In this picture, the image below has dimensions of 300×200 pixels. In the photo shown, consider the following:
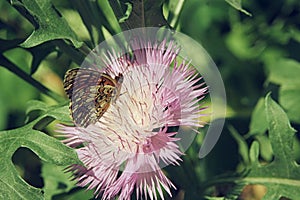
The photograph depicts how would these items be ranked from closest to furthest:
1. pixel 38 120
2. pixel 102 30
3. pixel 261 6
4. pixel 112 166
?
pixel 112 166, pixel 38 120, pixel 102 30, pixel 261 6

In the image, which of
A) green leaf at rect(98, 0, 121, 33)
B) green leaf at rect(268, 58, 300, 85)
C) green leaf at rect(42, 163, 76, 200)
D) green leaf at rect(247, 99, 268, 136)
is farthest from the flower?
green leaf at rect(268, 58, 300, 85)

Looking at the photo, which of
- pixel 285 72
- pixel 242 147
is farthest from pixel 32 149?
pixel 285 72

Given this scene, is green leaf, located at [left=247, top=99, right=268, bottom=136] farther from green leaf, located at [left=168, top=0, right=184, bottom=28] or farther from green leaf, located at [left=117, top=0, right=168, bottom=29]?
green leaf, located at [left=117, top=0, right=168, bottom=29]

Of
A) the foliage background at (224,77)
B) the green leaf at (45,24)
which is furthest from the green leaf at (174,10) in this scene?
the green leaf at (45,24)

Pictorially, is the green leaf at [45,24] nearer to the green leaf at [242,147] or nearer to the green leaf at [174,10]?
the green leaf at [174,10]

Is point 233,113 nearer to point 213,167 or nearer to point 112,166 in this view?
point 213,167

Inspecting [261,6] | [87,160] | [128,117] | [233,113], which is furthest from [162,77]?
[261,6]

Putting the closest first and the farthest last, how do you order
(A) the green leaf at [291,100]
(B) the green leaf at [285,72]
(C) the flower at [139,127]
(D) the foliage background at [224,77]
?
(C) the flower at [139,127], (D) the foliage background at [224,77], (A) the green leaf at [291,100], (B) the green leaf at [285,72]
